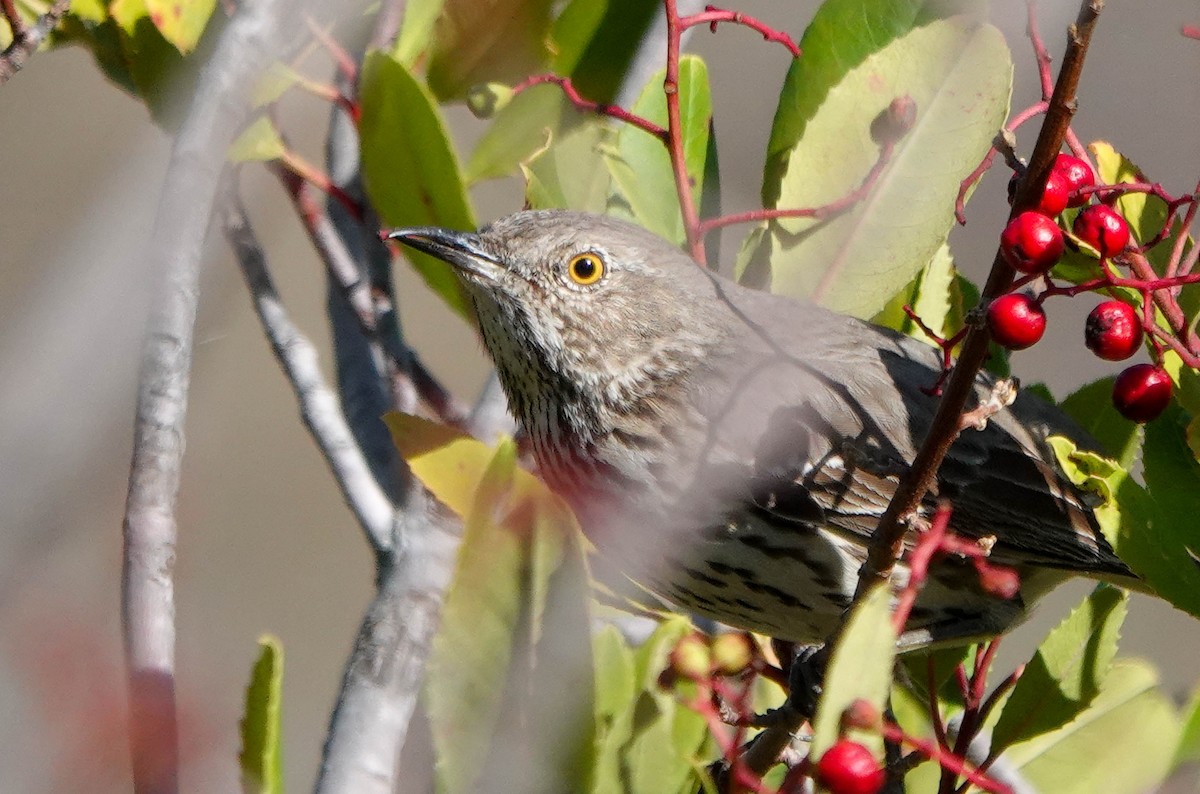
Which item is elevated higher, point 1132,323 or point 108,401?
point 1132,323

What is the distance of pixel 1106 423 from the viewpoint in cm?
362

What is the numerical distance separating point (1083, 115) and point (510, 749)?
8.53m

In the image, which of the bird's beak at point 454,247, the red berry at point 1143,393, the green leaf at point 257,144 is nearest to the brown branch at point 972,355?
the red berry at point 1143,393

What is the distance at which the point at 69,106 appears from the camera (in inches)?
357

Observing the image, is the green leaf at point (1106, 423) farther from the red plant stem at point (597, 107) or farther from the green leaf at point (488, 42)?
the green leaf at point (488, 42)

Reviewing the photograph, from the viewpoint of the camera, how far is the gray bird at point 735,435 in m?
3.79

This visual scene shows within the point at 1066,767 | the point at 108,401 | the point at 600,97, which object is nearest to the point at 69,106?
the point at 600,97

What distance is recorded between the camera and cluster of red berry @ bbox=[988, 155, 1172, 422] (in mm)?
2252

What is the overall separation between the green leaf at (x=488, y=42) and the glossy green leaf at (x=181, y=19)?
0.56 meters

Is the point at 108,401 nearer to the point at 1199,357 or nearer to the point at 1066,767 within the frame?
the point at 1199,357

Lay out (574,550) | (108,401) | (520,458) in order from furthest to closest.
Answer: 1. (520,458)
2. (108,401)
3. (574,550)

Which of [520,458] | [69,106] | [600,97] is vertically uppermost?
[69,106]

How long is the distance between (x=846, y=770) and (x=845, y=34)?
6.29 ft

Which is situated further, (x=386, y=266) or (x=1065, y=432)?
(x=1065, y=432)
